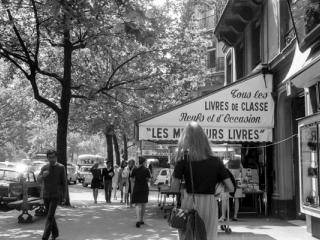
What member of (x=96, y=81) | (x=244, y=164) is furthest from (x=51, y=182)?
(x=96, y=81)

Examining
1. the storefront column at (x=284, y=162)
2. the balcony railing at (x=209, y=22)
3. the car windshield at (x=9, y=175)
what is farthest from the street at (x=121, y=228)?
the balcony railing at (x=209, y=22)

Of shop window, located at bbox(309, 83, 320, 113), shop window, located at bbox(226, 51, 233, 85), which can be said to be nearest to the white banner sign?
shop window, located at bbox(309, 83, 320, 113)

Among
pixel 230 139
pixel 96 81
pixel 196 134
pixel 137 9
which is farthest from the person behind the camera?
pixel 96 81

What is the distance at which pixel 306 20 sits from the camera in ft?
32.0

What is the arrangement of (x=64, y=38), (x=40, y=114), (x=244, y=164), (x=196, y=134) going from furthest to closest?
1. (x=40, y=114)
2. (x=64, y=38)
3. (x=244, y=164)
4. (x=196, y=134)

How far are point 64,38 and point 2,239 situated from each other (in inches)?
374

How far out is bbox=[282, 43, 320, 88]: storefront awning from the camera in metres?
8.73

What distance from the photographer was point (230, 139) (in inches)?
526

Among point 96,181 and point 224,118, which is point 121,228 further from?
point 96,181

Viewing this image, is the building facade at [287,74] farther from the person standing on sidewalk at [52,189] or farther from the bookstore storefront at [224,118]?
the person standing on sidewalk at [52,189]

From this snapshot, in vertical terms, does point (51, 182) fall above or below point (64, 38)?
below

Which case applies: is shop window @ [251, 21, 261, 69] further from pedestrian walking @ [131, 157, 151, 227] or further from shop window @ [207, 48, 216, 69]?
shop window @ [207, 48, 216, 69]

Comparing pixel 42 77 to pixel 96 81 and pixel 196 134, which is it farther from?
pixel 196 134

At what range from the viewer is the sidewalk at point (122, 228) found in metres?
10.4
